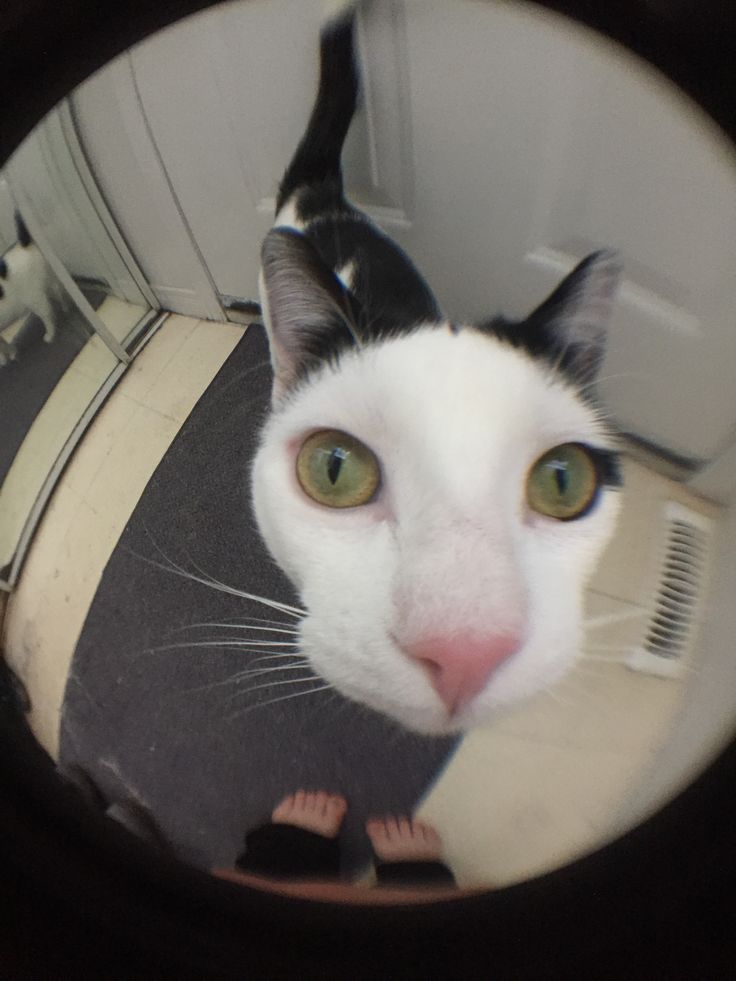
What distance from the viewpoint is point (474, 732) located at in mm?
325

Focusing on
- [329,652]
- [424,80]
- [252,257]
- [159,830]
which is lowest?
[159,830]

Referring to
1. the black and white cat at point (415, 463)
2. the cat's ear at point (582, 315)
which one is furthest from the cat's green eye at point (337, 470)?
the cat's ear at point (582, 315)

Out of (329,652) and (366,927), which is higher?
(329,652)

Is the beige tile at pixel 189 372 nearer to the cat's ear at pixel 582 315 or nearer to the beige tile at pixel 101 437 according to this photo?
the beige tile at pixel 101 437

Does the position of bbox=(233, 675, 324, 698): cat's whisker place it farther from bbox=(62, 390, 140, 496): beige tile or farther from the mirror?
bbox=(62, 390, 140, 496): beige tile

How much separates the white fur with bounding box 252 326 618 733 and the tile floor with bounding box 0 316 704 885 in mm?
28

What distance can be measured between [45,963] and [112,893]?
0.07 meters

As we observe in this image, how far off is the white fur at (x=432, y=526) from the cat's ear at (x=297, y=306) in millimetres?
14

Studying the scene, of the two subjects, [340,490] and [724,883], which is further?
[724,883]

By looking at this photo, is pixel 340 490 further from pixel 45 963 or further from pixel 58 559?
pixel 45 963

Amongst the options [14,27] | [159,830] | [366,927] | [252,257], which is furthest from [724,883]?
[14,27]

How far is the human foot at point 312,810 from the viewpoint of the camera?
0.34 meters

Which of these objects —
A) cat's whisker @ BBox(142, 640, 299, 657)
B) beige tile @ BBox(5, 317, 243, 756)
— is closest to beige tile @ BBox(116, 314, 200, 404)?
beige tile @ BBox(5, 317, 243, 756)

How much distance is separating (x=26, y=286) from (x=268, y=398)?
13 cm
